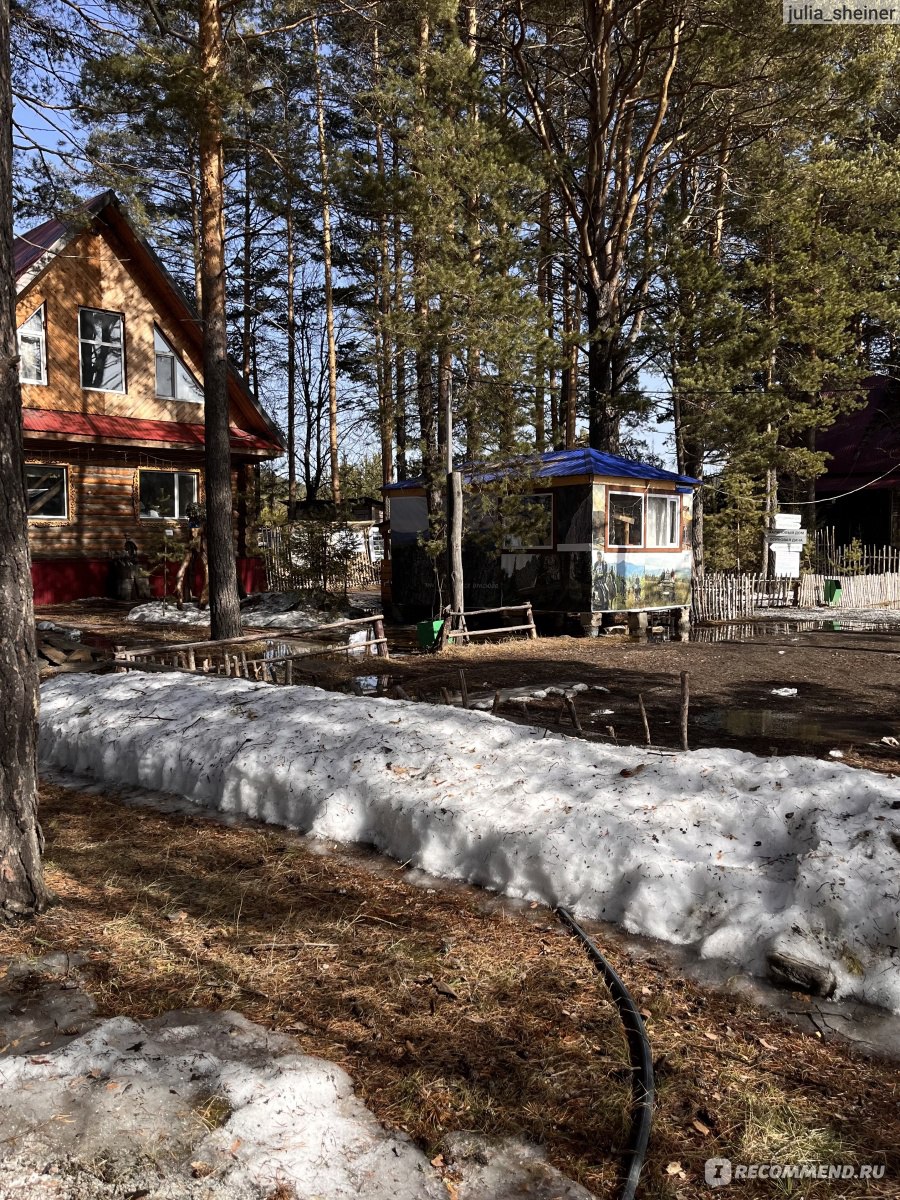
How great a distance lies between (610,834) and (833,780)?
1.31m

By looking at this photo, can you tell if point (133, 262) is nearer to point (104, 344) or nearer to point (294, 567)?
point (104, 344)

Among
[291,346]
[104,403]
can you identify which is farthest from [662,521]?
[291,346]

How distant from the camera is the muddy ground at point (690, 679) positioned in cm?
937

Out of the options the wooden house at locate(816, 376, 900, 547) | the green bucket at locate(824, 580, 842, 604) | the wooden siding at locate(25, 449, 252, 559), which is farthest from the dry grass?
the wooden house at locate(816, 376, 900, 547)

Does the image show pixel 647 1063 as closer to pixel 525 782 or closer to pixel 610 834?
pixel 610 834

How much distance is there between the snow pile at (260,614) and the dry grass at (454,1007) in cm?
1308

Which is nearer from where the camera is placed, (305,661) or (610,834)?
(610,834)

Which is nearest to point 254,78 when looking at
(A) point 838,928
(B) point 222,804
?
(B) point 222,804

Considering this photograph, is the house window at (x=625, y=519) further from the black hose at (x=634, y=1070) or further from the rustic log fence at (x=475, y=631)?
the black hose at (x=634, y=1070)

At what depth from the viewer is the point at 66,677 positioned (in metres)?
9.05

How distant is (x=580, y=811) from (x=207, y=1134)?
2.64 metres

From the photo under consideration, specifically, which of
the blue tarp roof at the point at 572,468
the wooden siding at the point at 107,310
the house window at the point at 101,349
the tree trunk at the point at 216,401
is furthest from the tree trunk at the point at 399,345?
the house window at the point at 101,349

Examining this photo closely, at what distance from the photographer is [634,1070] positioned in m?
3.14

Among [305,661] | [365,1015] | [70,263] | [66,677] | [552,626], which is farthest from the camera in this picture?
[70,263]
